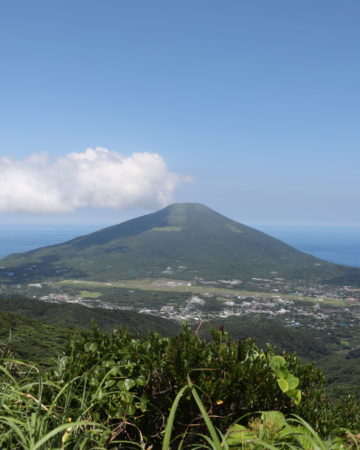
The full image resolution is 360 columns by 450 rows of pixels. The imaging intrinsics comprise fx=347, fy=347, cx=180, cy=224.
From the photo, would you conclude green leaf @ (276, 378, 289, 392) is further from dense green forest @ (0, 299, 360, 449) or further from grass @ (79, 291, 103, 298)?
grass @ (79, 291, 103, 298)

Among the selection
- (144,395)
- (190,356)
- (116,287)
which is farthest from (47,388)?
(116,287)

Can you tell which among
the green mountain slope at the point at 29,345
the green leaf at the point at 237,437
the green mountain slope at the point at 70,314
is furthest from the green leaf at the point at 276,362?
the green mountain slope at the point at 70,314

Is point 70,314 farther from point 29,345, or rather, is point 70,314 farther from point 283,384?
point 283,384

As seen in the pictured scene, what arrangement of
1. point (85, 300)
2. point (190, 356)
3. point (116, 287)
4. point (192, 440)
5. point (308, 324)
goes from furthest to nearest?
point (116, 287), point (85, 300), point (308, 324), point (190, 356), point (192, 440)

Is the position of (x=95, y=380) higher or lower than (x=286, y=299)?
higher

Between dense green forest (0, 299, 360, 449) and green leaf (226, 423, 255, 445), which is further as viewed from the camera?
dense green forest (0, 299, 360, 449)

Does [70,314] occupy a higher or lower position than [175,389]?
lower

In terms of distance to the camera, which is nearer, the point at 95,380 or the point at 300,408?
the point at 95,380

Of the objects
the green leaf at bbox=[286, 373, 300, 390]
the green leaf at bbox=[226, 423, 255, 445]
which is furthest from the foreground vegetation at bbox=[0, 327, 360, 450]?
the green leaf at bbox=[226, 423, 255, 445]

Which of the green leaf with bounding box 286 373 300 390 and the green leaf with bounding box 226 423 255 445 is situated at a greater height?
the green leaf with bounding box 286 373 300 390

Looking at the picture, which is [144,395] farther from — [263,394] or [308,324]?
[308,324]

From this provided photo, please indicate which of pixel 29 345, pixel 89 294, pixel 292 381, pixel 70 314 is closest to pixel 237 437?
pixel 292 381
